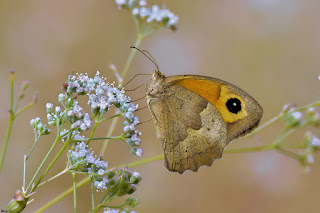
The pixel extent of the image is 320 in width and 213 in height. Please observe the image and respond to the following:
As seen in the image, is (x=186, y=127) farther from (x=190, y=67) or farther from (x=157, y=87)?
(x=190, y=67)

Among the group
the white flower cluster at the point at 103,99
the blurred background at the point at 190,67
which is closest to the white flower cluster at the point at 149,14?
the white flower cluster at the point at 103,99

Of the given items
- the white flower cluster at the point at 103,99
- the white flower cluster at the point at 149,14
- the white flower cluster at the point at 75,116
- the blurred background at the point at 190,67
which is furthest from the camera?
the blurred background at the point at 190,67

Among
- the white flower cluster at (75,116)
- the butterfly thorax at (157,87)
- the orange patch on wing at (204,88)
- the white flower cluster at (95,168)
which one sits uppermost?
the butterfly thorax at (157,87)

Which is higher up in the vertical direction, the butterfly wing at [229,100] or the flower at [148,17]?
the flower at [148,17]

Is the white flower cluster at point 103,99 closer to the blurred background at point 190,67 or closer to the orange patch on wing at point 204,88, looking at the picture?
the orange patch on wing at point 204,88

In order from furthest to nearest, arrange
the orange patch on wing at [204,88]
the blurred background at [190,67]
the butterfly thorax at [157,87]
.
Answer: the blurred background at [190,67] → the butterfly thorax at [157,87] → the orange patch on wing at [204,88]

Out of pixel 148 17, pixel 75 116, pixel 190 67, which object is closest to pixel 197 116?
pixel 148 17

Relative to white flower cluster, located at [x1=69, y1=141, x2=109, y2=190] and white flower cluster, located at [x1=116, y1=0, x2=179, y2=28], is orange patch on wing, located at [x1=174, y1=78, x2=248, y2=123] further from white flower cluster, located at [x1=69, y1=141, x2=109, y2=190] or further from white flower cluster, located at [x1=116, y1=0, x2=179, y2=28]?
white flower cluster, located at [x1=69, y1=141, x2=109, y2=190]
